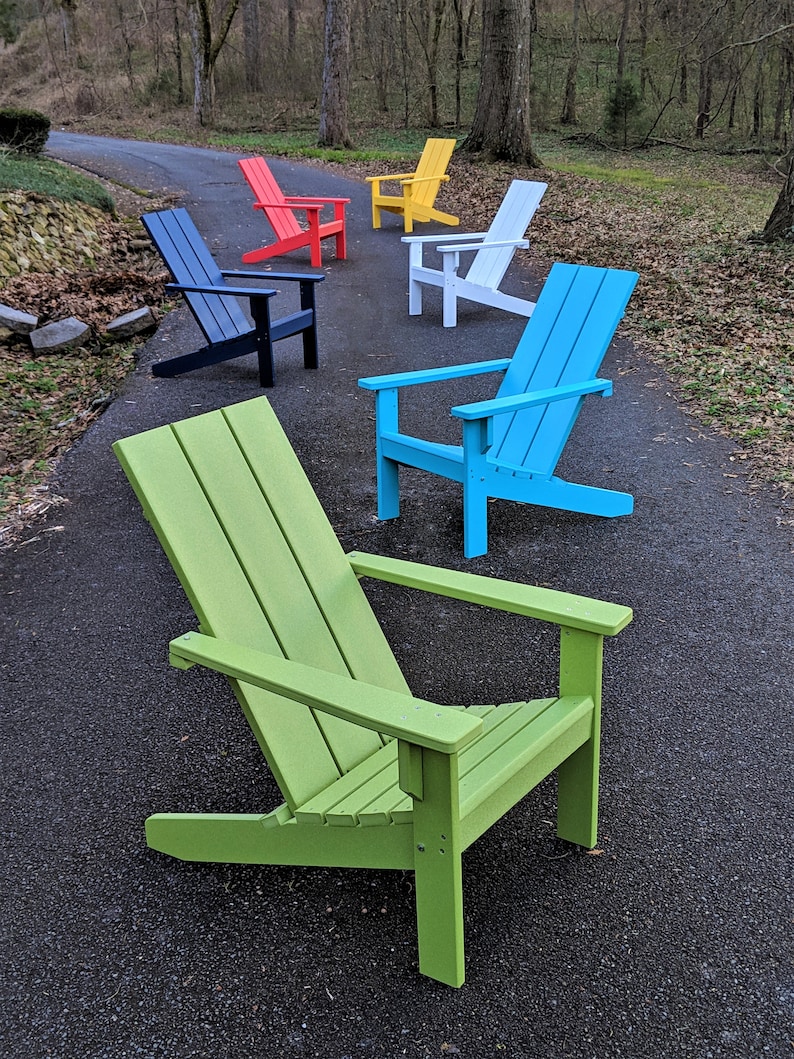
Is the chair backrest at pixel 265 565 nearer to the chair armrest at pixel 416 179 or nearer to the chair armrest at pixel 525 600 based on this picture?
the chair armrest at pixel 525 600

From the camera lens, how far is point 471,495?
13.1ft

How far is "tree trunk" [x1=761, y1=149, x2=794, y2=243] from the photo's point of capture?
9773 millimetres

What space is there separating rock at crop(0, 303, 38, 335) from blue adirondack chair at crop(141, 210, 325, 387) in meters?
1.60

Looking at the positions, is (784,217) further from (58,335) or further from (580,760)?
(580,760)

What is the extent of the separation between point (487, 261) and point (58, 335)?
3.68m

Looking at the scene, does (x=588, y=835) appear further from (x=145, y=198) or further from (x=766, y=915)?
(x=145, y=198)

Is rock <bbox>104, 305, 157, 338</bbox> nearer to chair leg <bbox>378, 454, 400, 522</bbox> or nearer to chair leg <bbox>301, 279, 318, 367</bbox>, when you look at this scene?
chair leg <bbox>301, 279, 318, 367</bbox>

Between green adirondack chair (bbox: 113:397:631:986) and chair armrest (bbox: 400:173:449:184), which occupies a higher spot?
chair armrest (bbox: 400:173:449:184)

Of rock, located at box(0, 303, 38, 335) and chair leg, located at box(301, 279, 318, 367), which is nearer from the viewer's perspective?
chair leg, located at box(301, 279, 318, 367)

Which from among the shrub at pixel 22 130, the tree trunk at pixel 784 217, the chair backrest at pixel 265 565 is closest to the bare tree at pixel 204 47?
the shrub at pixel 22 130

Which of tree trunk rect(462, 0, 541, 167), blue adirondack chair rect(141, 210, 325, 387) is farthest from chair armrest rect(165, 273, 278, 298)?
tree trunk rect(462, 0, 541, 167)

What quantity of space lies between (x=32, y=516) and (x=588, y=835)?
3318 millimetres

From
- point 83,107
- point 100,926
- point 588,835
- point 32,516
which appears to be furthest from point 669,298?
point 83,107

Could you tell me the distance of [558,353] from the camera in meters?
4.48
